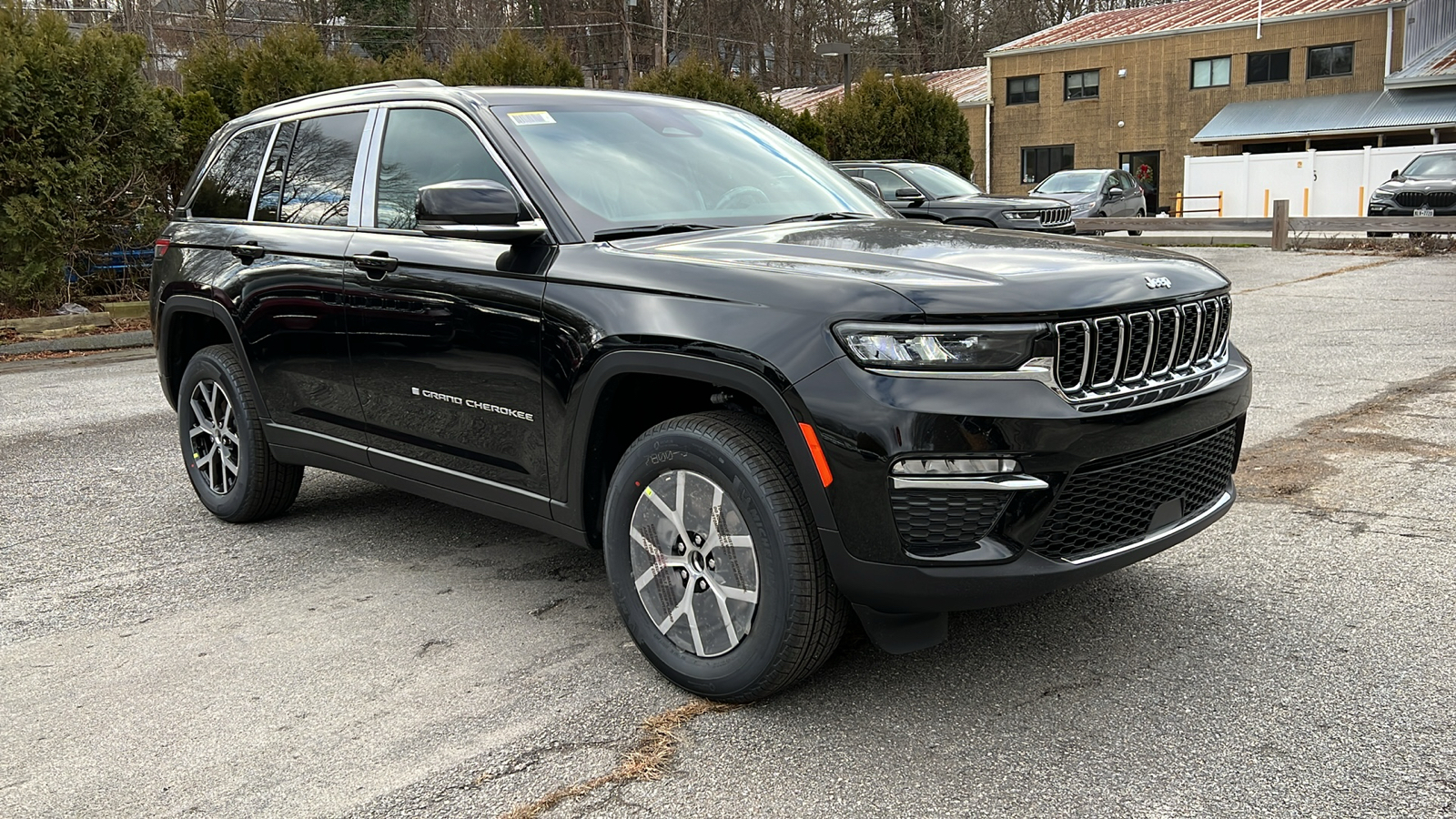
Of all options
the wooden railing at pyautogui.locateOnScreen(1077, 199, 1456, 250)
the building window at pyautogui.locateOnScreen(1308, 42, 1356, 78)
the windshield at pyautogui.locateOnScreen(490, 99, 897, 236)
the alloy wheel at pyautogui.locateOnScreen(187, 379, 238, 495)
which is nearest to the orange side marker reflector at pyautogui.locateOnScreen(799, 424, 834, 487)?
the windshield at pyautogui.locateOnScreen(490, 99, 897, 236)

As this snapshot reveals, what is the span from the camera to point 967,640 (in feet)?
12.3

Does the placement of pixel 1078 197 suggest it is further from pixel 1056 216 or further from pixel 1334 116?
pixel 1334 116

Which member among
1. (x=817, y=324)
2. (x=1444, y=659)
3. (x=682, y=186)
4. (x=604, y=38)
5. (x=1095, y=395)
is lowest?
(x=1444, y=659)

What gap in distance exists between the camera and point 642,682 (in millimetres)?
3521

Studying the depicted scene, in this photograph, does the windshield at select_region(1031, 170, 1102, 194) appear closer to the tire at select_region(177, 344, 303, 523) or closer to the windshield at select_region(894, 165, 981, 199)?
the windshield at select_region(894, 165, 981, 199)

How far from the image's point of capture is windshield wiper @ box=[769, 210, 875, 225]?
4242 mm

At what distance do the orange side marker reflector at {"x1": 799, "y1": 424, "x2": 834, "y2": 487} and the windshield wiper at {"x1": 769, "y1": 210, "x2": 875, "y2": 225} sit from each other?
1349mm

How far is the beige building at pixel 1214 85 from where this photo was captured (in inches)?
1452

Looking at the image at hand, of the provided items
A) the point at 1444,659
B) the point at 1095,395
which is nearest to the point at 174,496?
the point at 1095,395

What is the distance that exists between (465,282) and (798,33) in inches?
2007

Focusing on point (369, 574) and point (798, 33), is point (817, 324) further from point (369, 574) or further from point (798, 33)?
point (798, 33)

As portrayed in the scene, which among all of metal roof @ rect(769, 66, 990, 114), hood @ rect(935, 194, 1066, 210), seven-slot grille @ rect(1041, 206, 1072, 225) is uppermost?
metal roof @ rect(769, 66, 990, 114)

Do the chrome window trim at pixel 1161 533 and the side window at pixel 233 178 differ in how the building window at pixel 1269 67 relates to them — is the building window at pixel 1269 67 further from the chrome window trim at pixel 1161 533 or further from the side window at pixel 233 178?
the chrome window trim at pixel 1161 533

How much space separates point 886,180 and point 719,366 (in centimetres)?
1453
